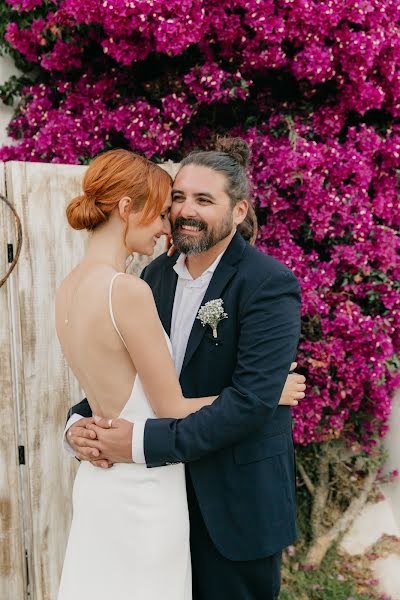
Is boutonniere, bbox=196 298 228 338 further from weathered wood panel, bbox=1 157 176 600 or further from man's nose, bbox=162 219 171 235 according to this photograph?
weathered wood panel, bbox=1 157 176 600

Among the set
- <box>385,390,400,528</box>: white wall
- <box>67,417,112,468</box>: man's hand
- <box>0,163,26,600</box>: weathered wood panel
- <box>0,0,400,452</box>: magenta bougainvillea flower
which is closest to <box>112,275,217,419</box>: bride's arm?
<box>67,417,112,468</box>: man's hand

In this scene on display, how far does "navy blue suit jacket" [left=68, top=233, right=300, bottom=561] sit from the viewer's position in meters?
2.41

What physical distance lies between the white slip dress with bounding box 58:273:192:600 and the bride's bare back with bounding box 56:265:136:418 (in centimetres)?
6

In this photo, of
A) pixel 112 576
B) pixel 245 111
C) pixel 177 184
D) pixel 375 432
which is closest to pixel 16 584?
pixel 112 576

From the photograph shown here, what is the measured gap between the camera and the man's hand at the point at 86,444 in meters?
2.34

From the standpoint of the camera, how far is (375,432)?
450 centimetres

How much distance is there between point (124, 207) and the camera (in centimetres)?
236

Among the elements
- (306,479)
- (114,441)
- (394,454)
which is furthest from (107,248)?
(394,454)

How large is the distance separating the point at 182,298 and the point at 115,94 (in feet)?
6.30

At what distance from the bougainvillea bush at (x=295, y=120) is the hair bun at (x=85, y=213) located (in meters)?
1.68

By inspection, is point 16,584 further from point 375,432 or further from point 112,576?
point 375,432

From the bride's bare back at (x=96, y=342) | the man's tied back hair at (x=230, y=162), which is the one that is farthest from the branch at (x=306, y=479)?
the bride's bare back at (x=96, y=342)

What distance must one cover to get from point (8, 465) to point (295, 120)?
2.75m

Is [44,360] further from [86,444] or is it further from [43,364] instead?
[86,444]
